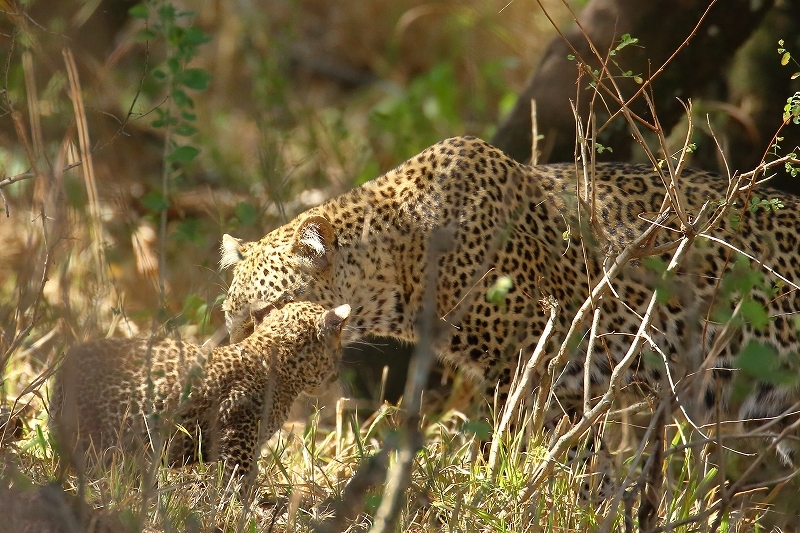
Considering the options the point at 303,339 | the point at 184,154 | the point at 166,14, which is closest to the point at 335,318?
the point at 303,339

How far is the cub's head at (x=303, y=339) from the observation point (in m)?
5.93

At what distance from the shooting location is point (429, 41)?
16.6 metres

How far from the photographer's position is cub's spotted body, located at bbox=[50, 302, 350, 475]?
5531mm

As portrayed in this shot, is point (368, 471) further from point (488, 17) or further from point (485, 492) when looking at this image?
point (488, 17)

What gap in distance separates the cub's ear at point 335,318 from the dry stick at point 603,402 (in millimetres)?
1215

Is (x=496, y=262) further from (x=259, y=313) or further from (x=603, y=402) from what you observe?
(x=603, y=402)

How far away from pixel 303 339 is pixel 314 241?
72cm

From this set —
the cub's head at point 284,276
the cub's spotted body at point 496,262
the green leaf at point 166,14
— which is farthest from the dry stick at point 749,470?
the green leaf at point 166,14

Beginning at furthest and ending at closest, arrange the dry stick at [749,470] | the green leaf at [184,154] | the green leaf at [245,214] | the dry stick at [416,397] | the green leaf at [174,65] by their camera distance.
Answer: the green leaf at [245,214] < the green leaf at [174,65] < the green leaf at [184,154] < the dry stick at [749,470] < the dry stick at [416,397]

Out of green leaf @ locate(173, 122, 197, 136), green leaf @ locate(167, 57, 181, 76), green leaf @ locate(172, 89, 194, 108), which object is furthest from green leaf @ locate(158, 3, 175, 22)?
green leaf @ locate(173, 122, 197, 136)

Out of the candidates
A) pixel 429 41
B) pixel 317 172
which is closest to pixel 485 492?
pixel 317 172

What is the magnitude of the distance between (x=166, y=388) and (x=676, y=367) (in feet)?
10.3

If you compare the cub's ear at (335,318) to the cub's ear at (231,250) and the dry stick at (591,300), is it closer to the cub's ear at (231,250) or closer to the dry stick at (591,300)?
the cub's ear at (231,250)

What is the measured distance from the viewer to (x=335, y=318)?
5.95 metres
